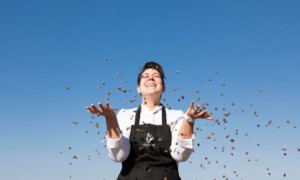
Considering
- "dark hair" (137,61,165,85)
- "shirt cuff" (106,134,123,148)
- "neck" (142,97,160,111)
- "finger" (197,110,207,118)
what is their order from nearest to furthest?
"finger" (197,110,207,118), "shirt cuff" (106,134,123,148), "neck" (142,97,160,111), "dark hair" (137,61,165,85)

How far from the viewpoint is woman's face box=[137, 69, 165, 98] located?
7.27m

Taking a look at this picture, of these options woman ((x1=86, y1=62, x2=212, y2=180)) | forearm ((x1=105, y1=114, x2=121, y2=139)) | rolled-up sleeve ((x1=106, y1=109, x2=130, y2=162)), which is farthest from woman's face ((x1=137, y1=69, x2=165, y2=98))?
forearm ((x1=105, y1=114, x2=121, y2=139))

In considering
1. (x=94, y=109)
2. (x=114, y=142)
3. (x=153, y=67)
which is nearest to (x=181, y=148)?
(x=114, y=142)

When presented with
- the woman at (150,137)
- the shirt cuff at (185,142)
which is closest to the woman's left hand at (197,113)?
the woman at (150,137)

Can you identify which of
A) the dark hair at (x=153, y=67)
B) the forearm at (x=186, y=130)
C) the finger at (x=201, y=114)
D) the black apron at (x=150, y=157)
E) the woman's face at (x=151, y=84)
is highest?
the dark hair at (x=153, y=67)

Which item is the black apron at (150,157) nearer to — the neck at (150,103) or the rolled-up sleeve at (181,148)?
the rolled-up sleeve at (181,148)

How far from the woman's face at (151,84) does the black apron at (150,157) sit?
2.68 ft

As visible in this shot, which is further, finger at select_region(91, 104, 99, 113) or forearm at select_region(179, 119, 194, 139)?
forearm at select_region(179, 119, 194, 139)

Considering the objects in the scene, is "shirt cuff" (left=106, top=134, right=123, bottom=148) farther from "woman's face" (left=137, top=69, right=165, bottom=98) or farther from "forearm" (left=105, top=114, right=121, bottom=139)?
"woman's face" (left=137, top=69, right=165, bottom=98)

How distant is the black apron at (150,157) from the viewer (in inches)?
244

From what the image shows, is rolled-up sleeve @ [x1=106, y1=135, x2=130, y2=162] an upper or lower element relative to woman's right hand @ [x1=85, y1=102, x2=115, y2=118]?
lower

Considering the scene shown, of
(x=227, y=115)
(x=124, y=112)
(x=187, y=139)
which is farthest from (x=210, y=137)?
(x=124, y=112)

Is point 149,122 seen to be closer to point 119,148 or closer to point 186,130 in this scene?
point 119,148

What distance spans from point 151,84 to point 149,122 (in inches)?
32.2
